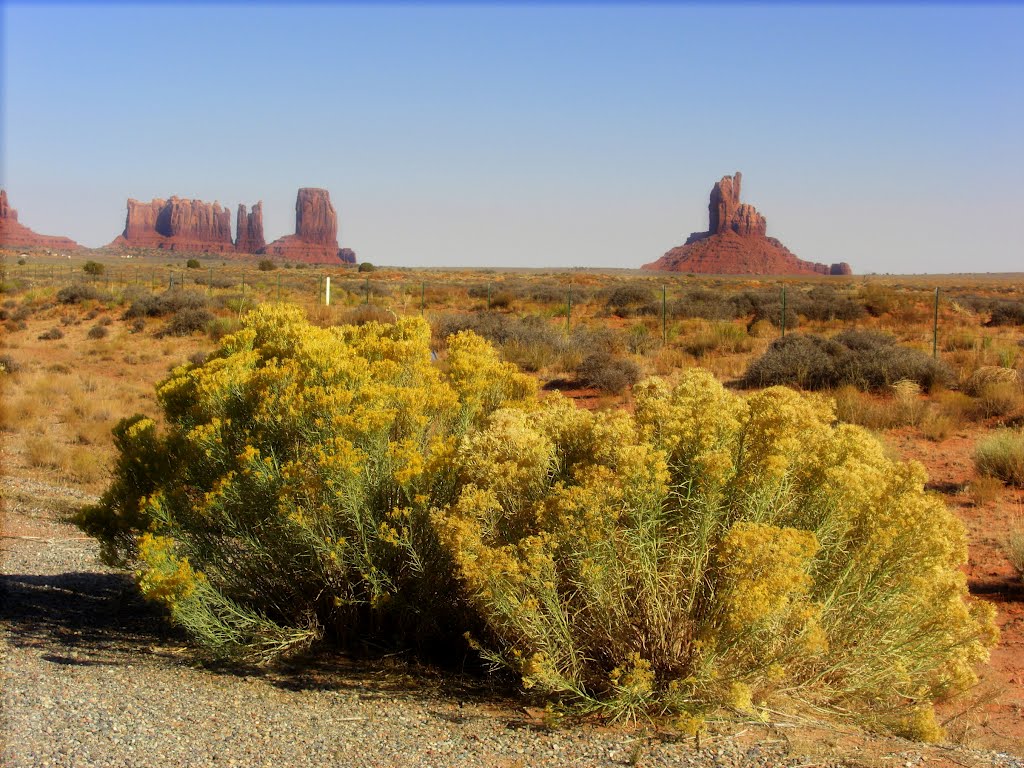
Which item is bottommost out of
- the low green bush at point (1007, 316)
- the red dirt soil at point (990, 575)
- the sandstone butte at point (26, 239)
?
the red dirt soil at point (990, 575)

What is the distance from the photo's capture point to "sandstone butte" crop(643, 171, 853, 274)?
6594 inches

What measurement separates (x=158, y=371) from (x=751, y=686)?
69.5ft

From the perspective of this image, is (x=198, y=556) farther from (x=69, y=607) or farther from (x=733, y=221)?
(x=733, y=221)

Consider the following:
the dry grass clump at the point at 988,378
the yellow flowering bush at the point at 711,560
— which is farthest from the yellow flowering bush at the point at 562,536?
the dry grass clump at the point at 988,378

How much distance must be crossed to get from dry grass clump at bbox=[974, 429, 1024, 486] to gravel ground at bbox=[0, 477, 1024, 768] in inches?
344

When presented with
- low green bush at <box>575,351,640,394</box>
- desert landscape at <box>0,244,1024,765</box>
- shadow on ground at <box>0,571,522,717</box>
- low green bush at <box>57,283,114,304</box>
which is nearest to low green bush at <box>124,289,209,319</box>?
desert landscape at <box>0,244,1024,765</box>

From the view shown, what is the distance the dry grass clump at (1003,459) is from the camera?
12.6m

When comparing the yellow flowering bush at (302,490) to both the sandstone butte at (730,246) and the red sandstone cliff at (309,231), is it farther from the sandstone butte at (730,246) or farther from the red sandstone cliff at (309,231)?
the red sandstone cliff at (309,231)

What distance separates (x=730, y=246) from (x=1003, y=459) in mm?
164431

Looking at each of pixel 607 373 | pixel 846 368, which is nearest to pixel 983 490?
pixel 846 368

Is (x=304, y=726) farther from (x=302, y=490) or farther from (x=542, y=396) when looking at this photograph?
(x=542, y=396)

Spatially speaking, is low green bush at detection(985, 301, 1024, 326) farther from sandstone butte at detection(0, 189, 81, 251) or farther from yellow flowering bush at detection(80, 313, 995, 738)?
sandstone butte at detection(0, 189, 81, 251)

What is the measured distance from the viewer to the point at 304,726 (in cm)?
487

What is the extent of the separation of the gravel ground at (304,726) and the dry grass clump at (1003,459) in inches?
344
